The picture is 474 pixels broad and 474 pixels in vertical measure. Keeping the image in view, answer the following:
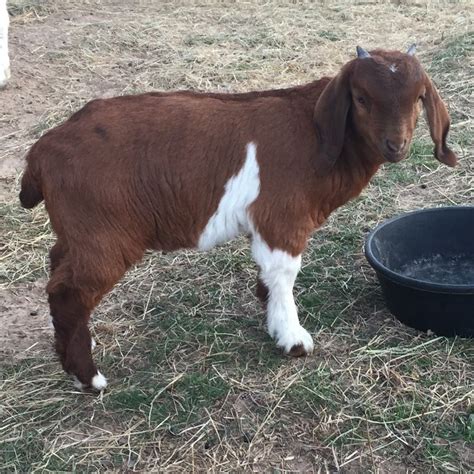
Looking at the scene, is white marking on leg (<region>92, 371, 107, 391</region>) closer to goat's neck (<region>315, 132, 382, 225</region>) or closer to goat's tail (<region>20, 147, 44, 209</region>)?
goat's tail (<region>20, 147, 44, 209</region>)

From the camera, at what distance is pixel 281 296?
12.4 ft

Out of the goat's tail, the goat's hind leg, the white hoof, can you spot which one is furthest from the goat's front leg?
the goat's tail

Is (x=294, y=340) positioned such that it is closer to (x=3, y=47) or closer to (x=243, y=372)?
(x=243, y=372)

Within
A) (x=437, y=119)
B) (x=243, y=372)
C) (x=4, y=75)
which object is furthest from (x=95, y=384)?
(x=4, y=75)

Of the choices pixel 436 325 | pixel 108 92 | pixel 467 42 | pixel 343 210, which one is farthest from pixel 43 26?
pixel 436 325

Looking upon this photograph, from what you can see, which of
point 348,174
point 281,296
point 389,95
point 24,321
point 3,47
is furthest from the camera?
point 3,47

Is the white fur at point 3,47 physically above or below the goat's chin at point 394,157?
below

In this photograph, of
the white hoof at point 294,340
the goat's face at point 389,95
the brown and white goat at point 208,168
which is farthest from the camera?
the white hoof at point 294,340

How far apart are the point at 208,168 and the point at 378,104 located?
2.63ft

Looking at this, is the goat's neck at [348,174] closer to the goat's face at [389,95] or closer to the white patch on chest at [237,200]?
the goat's face at [389,95]

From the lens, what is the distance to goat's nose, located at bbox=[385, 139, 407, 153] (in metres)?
3.30

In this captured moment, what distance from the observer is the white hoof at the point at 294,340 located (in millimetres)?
3838

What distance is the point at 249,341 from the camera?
13.3 feet

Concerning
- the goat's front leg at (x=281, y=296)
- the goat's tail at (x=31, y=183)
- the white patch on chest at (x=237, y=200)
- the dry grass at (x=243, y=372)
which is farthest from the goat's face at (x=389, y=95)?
the goat's tail at (x=31, y=183)
